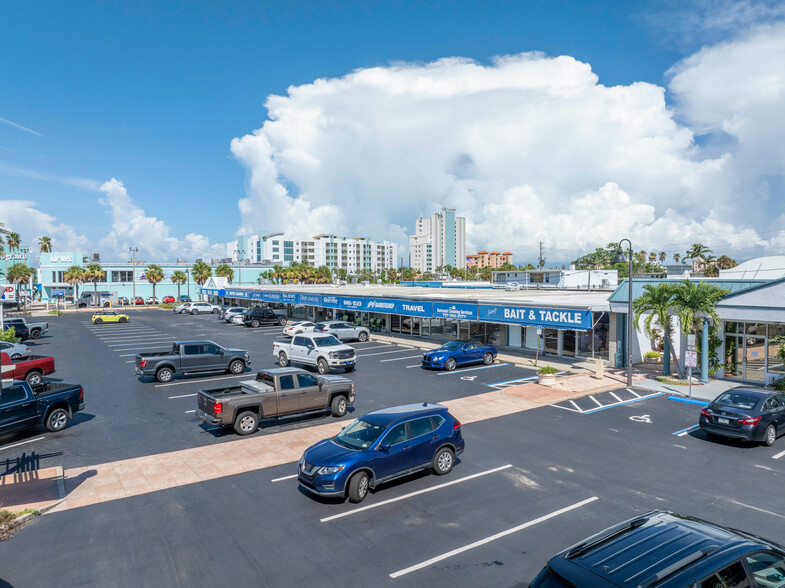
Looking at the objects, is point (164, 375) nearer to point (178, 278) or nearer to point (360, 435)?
point (360, 435)

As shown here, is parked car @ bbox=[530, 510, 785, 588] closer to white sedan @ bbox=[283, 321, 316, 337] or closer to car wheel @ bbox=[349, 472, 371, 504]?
car wheel @ bbox=[349, 472, 371, 504]

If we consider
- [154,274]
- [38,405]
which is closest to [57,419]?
[38,405]

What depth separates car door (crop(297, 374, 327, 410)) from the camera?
54.0 ft

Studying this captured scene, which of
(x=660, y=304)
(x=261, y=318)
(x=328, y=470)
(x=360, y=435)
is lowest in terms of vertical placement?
(x=261, y=318)

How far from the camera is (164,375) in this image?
23.2 metres

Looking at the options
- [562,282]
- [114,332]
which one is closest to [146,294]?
[114,332]

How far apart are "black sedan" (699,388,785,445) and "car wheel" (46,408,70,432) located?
1996 centimetres

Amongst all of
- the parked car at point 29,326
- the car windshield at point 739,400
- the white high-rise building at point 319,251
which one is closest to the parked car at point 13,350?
the parked car at point 29,326

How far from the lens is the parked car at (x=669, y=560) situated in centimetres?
495

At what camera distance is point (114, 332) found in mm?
46656

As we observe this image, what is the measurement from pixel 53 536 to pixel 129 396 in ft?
41.1

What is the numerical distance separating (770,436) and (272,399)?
14933 millimetres

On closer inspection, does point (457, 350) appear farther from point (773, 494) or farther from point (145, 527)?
point (145, 527)

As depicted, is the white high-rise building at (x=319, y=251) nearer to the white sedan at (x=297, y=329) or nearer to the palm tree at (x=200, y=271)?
the palm tree at (x=200, y=271)
